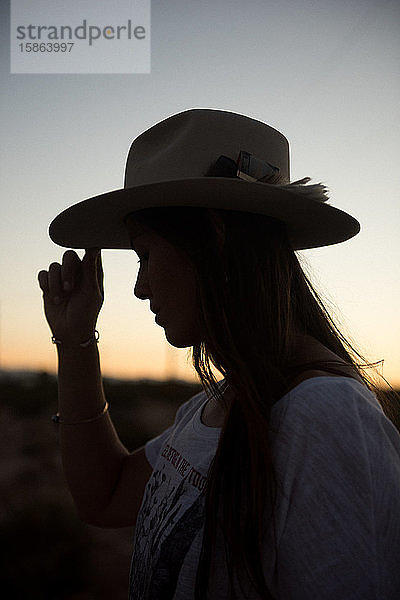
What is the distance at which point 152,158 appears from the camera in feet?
5.32

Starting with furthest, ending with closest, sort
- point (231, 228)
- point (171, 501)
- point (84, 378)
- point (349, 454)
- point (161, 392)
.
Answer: point (161, 392), point (84, 378), point (231, 228), point (171, 501), point (349, 454)

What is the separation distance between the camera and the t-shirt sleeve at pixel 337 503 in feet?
3.26

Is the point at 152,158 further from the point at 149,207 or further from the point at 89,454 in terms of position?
the point at 89,454

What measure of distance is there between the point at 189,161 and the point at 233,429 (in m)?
0.78

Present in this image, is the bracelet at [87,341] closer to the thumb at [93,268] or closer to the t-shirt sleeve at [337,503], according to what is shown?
the thumb at [93,268]

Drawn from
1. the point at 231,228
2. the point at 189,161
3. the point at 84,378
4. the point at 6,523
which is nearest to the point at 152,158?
the point at 189,161

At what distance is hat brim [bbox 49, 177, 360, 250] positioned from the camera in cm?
140

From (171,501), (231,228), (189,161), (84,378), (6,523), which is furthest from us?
(6,523)

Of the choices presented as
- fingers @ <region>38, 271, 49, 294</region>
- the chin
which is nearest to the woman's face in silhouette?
the chin

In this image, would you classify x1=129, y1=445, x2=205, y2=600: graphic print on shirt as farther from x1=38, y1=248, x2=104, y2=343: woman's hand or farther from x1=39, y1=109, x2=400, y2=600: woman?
x1=38, y1=248, x2=104, y2=343: woman's hand

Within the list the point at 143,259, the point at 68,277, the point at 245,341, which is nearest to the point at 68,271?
the point at 68,277

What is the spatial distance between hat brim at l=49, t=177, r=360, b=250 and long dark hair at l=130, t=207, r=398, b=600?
4cm

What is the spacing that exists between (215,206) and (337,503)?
816mm

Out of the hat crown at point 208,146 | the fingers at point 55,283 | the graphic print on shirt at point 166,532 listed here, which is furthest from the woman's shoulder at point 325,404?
the fingers at point 55,283
